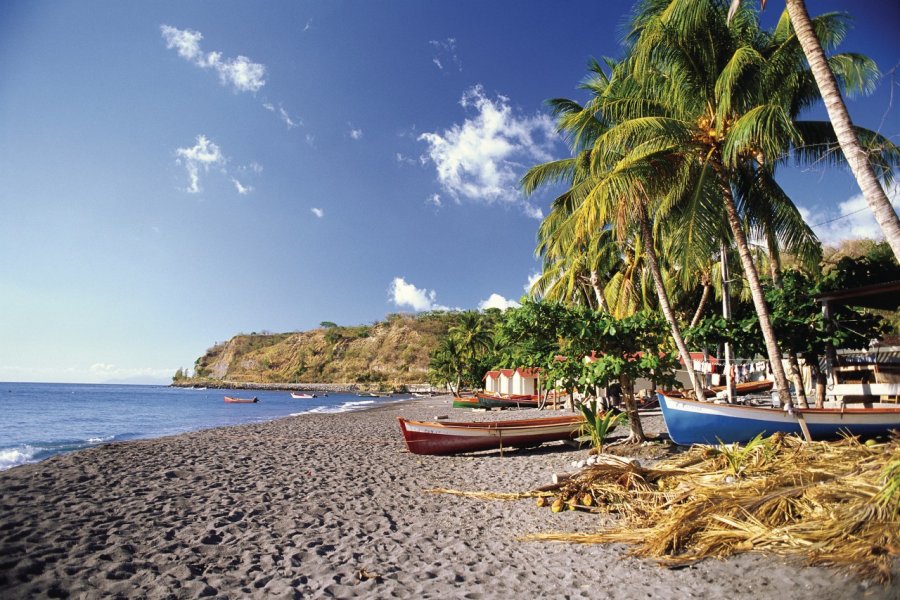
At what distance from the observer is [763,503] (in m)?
4.06

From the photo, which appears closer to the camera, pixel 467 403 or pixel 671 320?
pixel 671 320

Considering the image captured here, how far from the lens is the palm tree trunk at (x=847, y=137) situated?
16.5 feet

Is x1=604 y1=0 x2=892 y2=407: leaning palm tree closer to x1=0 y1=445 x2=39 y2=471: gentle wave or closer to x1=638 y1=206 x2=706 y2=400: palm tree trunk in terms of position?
x1=638 y1=206 x2=706 y2=400: palm tree trunk

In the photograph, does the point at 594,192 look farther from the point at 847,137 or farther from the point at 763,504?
the point at 763,504

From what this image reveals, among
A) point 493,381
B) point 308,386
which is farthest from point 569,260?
point 308,386

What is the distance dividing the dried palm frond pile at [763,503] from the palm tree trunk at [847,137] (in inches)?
92.5

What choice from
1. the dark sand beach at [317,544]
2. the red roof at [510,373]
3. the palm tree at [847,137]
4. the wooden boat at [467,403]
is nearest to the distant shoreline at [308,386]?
the red roof at [510,373]

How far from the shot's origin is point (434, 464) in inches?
412

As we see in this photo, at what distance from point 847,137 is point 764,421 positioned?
512 centimetres

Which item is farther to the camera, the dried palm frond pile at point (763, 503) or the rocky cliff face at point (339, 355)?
the rocky cliff face at point (339, 355)

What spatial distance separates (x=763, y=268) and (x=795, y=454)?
27.0 m

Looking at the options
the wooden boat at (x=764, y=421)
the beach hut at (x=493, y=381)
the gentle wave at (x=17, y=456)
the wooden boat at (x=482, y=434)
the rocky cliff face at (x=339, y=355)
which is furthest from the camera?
the rocky cliff face at (x=339, y=355)

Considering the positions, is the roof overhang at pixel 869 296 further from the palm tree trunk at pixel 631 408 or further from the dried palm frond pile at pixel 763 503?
the dried palm frond pile at pixel 763 503

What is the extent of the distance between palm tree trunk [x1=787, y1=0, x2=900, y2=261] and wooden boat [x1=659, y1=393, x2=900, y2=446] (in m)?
4.09
